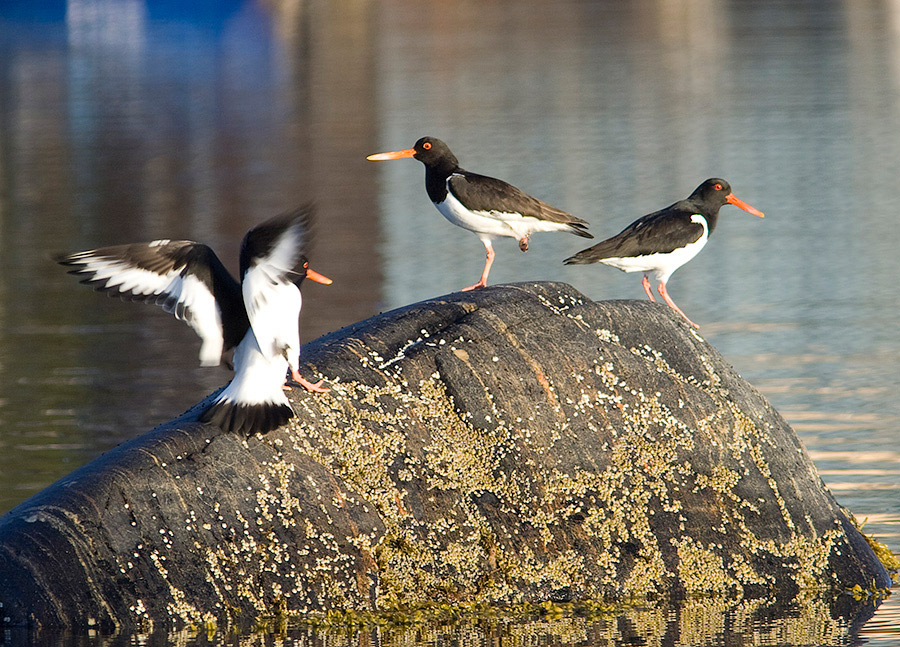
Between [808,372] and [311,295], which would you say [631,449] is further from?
[311,295]

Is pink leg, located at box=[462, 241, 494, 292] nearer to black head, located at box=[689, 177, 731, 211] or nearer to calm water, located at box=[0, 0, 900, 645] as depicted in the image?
black head, located at box=[689, 177, 731, 211]

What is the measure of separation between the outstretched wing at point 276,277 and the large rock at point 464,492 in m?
0.45

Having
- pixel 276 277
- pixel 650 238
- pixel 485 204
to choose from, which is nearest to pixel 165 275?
pixel 276 277

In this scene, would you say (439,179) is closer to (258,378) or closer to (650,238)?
(650,238)

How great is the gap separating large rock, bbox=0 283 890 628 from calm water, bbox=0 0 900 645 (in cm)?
37

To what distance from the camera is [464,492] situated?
7176 millimetres

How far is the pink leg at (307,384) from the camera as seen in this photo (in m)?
7.12

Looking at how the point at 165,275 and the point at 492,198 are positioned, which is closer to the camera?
the point at 165,275

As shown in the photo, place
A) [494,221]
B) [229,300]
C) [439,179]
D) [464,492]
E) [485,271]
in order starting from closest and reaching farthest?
[229,300], [464,492], [485,271], [494,221], [439,179]

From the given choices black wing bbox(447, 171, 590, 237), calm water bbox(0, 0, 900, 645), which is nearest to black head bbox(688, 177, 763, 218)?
black wing bbox(447, 171, 590, 237)

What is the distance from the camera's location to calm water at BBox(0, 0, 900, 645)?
12.1m

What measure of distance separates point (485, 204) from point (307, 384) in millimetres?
2034

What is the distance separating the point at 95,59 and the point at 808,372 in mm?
45919

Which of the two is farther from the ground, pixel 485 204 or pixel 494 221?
pixel 485 204
